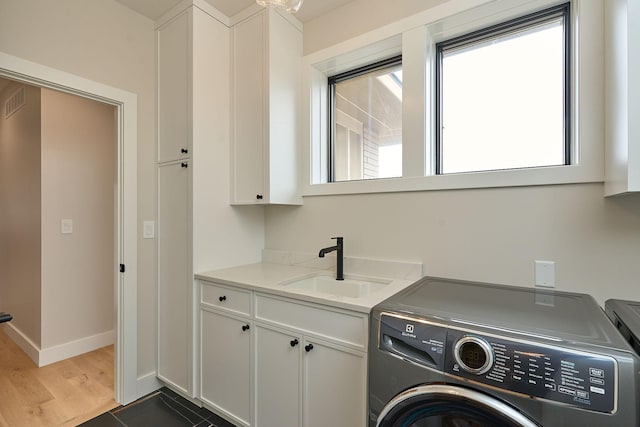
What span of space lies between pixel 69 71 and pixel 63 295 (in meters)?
1.93

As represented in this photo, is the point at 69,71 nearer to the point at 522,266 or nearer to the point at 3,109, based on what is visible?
the point at 3,109

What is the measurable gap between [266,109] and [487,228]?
1.51 meters

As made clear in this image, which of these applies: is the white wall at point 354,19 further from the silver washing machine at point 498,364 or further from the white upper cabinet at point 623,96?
the silver washing machine at point 498,364

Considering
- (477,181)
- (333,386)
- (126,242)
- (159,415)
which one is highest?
(477,181)

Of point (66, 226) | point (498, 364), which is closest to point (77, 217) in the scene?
point (66, 226)

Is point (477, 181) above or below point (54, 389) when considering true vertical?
above

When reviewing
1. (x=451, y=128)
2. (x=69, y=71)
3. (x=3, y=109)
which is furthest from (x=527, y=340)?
(x=3, y=109)

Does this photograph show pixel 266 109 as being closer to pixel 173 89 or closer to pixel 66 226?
pixel 173 89

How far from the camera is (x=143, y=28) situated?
2.13 metres

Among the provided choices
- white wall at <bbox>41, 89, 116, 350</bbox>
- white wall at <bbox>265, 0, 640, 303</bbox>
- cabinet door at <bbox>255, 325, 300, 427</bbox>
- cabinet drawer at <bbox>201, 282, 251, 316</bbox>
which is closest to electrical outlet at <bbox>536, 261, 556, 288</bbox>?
white wall at <bbox>265, 0, 640, 303</bbox>

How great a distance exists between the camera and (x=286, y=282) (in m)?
1.72

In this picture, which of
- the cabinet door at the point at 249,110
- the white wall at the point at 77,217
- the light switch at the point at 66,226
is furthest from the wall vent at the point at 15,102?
the cabinet door at the point at 249,110

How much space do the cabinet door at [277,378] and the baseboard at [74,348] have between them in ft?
6.83

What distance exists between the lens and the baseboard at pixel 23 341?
2.51m
